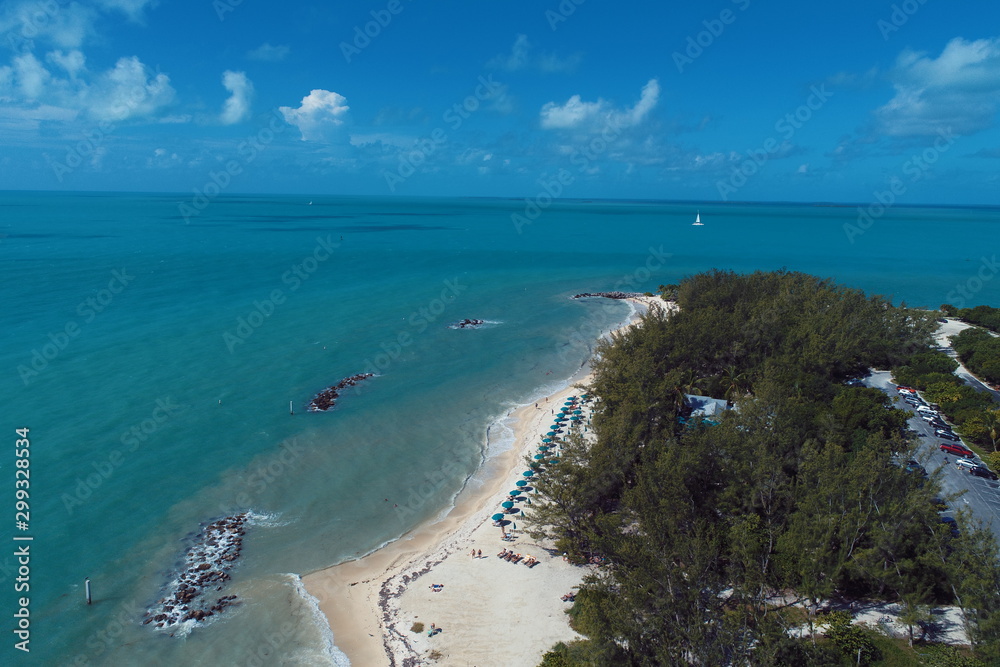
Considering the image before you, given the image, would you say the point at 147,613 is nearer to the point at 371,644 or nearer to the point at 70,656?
the point at 70,656

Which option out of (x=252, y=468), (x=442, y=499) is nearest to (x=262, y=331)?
(x=252, y=468)

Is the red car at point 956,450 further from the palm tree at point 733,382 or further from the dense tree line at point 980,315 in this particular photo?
the dense tree line at point 980,315

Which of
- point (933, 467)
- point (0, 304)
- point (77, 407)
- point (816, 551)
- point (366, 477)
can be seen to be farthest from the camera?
point (0, 304)

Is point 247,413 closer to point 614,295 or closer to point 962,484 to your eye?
point 962,484

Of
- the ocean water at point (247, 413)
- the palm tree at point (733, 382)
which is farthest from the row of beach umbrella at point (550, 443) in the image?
the palm tree at point (733, 382)

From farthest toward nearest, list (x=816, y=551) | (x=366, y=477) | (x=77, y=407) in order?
(x=77, y=407) → (x=366, y=477) → (x=816, y=551)

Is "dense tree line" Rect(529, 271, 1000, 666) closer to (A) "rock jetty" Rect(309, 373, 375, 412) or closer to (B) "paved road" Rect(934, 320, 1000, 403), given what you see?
(B) "paved road" Rect(934, 320, 1000, 403)

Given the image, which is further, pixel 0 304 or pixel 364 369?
pixel 0 304
